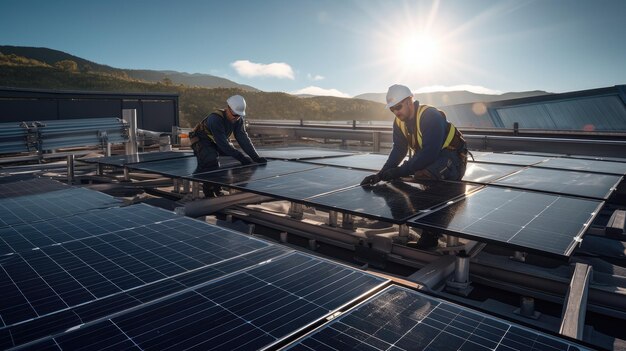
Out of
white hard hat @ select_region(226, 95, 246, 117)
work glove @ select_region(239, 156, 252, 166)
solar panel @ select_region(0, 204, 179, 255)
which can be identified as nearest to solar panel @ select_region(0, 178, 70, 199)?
solar panel @ select_region(0, 204, 179, 255)

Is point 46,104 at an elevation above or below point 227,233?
above

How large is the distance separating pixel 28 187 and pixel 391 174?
576 cm

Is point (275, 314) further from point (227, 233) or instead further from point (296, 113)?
point (296, 113)

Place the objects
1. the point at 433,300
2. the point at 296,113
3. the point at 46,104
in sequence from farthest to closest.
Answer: the point at 296,113 < the point at 46,104 < the point at 433,300

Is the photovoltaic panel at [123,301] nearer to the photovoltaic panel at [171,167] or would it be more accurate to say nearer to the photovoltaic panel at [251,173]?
the photovoltaic panel at [251,173]

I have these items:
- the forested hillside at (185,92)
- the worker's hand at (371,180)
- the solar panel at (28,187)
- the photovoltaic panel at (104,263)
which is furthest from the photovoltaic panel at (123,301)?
the forested hillside at (185,92)

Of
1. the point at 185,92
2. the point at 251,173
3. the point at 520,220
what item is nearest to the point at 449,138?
the point at 520,220

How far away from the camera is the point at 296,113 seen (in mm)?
114750

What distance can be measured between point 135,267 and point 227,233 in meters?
1.05

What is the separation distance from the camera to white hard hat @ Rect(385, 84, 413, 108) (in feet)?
22.8

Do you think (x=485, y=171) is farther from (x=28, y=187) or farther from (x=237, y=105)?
(x=28, y=187)

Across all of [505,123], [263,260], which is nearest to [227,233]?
[263,260]

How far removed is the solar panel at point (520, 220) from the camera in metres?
3.81

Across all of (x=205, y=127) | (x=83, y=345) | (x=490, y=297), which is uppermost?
(x=205, y=127)
